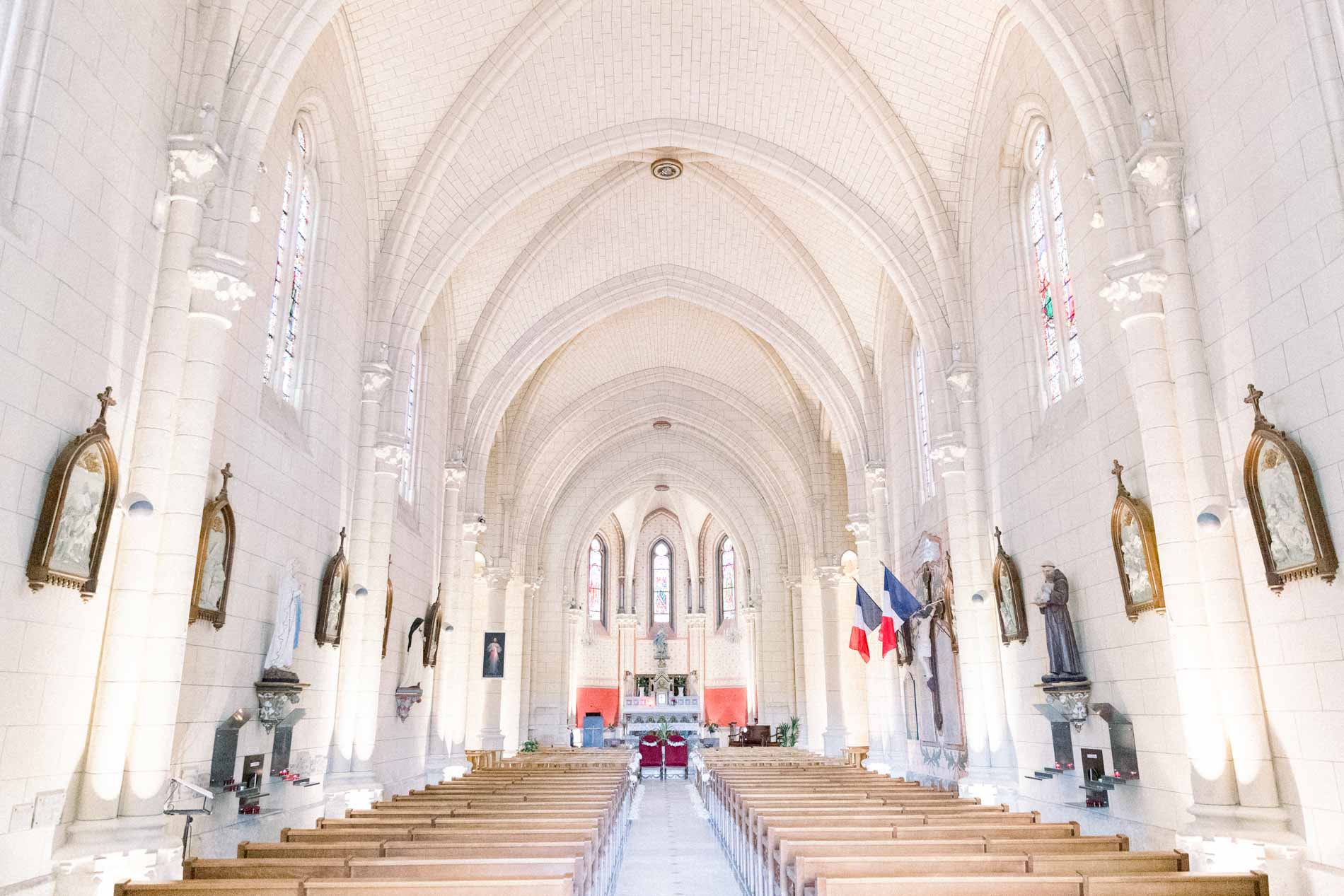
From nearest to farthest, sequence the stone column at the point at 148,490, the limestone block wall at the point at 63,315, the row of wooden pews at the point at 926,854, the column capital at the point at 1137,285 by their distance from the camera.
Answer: the row of wooden pews at the point at 926,854 < the limestone block wall at the point at 63,315 < the stone column at the point at 148,490 < the column capital at the point at 1137,285

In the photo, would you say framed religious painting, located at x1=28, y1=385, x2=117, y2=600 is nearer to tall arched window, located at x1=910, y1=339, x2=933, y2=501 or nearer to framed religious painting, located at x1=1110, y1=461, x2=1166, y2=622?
framed religious painting, located at x1=1110, y1=461, x2=1166, y2=622

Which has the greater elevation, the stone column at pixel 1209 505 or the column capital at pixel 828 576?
the column capital at pixel 828 576

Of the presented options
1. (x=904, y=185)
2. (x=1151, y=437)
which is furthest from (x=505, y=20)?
(x=1151, y=437)

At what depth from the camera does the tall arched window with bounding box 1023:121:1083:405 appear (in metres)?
11.0

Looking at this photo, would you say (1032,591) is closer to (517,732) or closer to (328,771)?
(328,771)

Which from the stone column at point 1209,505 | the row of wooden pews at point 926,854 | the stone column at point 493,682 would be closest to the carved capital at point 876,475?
the row of wooden pews at point 926,854

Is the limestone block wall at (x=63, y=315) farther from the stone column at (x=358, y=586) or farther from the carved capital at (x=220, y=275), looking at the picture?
the stone column at (x=358, y=586)

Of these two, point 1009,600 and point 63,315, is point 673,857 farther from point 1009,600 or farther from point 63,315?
point 63,315

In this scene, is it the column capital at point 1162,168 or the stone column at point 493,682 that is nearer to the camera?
the column capital at point 1162,168

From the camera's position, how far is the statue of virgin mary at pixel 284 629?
9953 millimetres

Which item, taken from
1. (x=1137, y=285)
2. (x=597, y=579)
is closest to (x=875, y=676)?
(x=1137, y=285)

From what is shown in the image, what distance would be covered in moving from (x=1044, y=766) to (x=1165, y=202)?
6.70 m

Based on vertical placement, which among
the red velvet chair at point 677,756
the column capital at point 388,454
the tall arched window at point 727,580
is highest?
the tall arched window at point 727,580

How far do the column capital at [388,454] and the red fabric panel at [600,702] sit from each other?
28.4m
